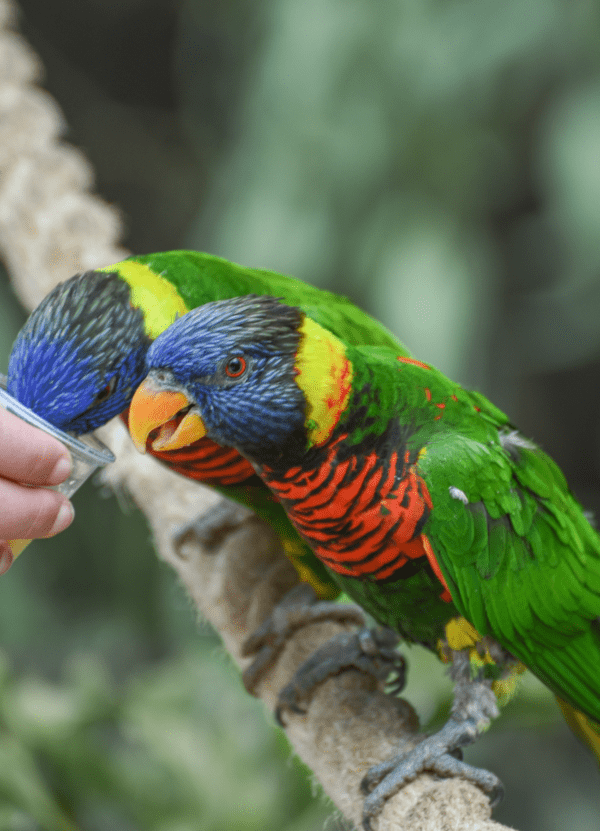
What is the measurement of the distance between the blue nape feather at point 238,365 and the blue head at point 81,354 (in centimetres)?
10

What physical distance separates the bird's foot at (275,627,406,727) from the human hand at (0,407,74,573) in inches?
20.0

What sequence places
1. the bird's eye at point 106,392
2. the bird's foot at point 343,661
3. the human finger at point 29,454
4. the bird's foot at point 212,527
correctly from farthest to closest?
the bird's foot at point 212,527 < the bird's foot at point 343,661 < the bird's eye at point 106,392 < the human finger at point 29,454

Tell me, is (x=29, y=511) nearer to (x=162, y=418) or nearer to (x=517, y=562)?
(x=162, y=418)

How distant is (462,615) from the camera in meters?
0.79

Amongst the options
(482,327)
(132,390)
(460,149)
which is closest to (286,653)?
(132,390)

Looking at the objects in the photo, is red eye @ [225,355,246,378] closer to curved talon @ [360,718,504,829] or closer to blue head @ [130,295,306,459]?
blue head @ [130,295,306,459]

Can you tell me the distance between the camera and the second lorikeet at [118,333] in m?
0.80

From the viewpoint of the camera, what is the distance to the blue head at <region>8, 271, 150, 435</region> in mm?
797

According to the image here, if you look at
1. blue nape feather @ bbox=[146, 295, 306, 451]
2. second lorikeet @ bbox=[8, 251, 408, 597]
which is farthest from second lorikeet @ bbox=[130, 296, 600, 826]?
second lorikeet @ bbox=[8, 251, 408, 597]

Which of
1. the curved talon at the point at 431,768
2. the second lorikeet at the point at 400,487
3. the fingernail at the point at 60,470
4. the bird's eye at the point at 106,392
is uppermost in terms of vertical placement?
the second lorikeet at the point at 400,487

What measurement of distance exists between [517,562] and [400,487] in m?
0.16

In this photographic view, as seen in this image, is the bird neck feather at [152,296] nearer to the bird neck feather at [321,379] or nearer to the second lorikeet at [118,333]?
the second lorikeet at [118,333]

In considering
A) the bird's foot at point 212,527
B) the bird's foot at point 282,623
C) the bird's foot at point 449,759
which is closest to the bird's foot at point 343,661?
the bird's foot at point 282,623

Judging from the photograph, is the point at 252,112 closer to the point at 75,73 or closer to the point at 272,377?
the point at 75,73
